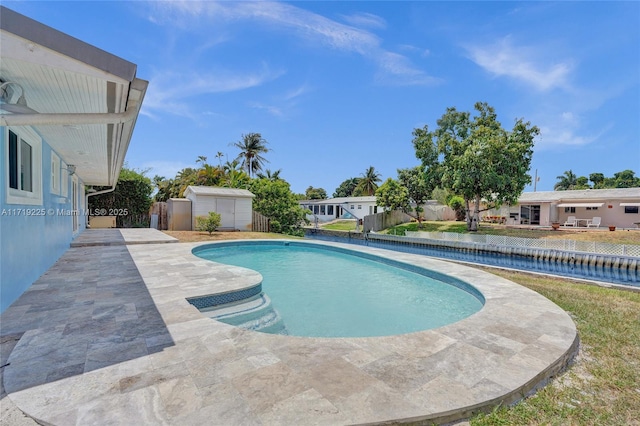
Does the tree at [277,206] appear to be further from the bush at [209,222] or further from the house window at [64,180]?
the house window at [64,180]

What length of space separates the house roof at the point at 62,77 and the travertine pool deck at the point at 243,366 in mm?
2196

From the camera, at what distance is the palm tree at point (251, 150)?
34.8m

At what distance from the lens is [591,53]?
1317 centimetres

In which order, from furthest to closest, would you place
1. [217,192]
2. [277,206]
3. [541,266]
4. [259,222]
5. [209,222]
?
1. [277,206]
2. [259,222]
3. [217,192]
4. [209,222]
5. [541,266]

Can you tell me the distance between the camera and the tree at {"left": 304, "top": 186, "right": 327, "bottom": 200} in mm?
54594

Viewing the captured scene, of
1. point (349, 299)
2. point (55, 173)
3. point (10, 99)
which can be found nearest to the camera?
point (10, 99)

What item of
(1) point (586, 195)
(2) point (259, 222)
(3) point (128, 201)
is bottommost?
(2) point (259, 222)

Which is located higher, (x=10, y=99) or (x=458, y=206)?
(x=10, y=99)

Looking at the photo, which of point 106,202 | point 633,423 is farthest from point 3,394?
point 106,202

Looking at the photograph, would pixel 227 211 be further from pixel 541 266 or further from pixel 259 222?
pixel 541 266

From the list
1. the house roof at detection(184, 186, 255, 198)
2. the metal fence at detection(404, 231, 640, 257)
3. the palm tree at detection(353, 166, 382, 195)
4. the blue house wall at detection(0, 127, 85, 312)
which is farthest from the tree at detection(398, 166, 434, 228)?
the blue house wall at detection(0, 127, 85, 312)

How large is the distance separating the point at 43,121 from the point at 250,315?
380 cm

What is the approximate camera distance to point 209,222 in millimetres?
16141

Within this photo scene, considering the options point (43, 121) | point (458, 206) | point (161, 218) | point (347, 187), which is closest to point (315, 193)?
point (347, 187)
